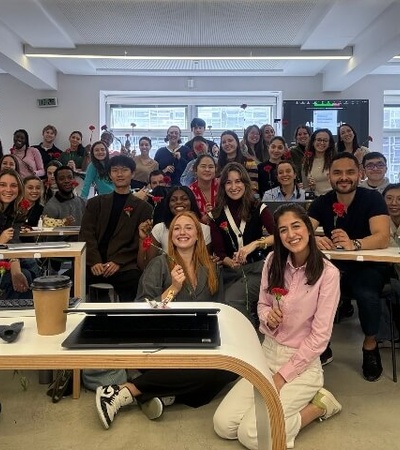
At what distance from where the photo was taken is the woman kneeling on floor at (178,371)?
2.22 m

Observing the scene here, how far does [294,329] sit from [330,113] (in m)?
6.27

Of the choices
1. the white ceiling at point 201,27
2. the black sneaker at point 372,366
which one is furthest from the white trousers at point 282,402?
the white ceiling at point 201,27

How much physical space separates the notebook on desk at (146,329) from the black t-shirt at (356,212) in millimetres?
1748

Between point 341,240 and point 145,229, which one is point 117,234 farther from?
point 341,240

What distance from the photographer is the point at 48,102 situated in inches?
300

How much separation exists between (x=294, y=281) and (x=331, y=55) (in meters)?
4.92

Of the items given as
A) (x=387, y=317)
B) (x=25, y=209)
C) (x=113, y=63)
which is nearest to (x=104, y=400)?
(x=25, y=209)

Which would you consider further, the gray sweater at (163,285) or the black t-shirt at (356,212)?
the black t-shirt at (356,212)

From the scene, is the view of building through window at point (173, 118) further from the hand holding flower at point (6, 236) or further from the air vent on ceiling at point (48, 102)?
the hand holding flower at point (6, 236)

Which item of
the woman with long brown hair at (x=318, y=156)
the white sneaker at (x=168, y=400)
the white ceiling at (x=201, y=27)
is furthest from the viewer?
the white ceiling at (x=201, y=27)

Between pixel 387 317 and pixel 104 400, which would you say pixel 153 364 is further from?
pixel 387 317

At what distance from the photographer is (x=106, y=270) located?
10.1 ft

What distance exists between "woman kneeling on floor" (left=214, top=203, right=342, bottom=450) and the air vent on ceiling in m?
6.37

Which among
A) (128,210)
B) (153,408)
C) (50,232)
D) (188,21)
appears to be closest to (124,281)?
(128,210)
